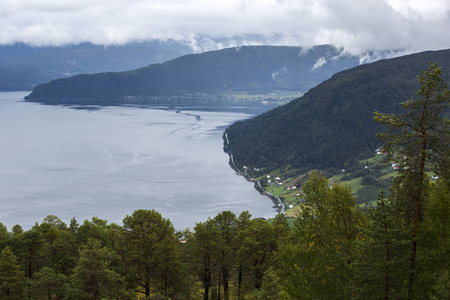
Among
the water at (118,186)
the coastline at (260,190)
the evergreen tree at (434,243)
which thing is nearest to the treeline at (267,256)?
the evergreen tree at (434,243)

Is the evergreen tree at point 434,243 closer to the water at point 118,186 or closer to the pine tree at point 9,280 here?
the pine tree at point 9,280

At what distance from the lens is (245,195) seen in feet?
473

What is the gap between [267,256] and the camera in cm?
3800

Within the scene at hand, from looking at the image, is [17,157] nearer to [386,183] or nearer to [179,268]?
[386,183]

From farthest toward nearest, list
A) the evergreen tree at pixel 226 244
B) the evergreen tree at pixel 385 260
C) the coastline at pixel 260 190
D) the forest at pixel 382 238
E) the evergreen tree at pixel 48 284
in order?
the coastline at pixel 260 190 < the evergreen tree at pixel 226 244 < the evergreen tree at pixel 48 284 < the forest at pixel 382 238 < the evergreen tree at pixel 385 260

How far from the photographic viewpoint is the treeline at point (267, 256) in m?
16.5

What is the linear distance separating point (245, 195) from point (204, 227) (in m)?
105

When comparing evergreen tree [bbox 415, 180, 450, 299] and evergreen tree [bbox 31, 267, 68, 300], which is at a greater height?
evergreen tree [bbox 415, 180, 450, 299]

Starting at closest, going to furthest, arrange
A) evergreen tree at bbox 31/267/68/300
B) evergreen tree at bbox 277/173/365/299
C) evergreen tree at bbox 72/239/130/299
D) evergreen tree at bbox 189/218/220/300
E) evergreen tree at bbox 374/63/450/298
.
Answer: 1. evergreen tree at bbox 374/63/450/298
2. evergreen tree at bbox 277/173/365/299
3. evergreen tree at bbox 72/239/130/299
4. evergreen tree at bbox 31/267/68/300
5. evergreen tree at bbox 189/218/220/300

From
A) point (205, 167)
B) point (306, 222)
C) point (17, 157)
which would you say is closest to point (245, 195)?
point (205, 167)

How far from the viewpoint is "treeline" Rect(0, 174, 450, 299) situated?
16516mm

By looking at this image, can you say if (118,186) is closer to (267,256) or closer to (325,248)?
(267,256)

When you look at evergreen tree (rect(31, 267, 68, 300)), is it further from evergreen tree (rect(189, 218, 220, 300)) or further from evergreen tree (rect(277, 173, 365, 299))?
evergreen tree (rect(277, 173, 365, 299))

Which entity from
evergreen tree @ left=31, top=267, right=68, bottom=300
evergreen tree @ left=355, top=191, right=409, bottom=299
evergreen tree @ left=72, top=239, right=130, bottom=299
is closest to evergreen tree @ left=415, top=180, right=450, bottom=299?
evergreen tree @ left=355, top=191, right=409, bottom=299
